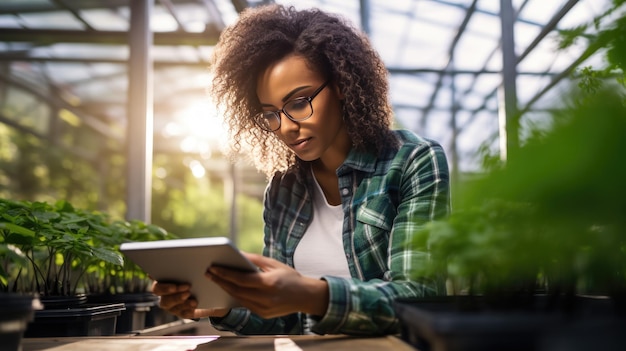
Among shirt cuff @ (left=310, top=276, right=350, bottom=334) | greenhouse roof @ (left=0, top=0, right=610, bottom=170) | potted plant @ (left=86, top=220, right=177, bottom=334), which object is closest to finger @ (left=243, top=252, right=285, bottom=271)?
shirt cuff @ (left=310, top=276, right=350, bottom=334)

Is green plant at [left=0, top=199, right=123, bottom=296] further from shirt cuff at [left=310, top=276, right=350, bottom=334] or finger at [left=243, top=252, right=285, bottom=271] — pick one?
shirt cuff at [left=310, top=276, right=350, bottom=334]

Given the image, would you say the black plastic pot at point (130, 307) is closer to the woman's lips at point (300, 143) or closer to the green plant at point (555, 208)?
the woman's lips at point (300, 143)

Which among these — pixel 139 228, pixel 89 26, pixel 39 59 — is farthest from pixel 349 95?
pixel 39 59

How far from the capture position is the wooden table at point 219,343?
1.06 meters

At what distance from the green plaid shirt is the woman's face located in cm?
12

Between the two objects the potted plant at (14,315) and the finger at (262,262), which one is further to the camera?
the finger at (262,262)

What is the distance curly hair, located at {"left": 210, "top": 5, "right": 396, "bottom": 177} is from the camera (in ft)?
5.45

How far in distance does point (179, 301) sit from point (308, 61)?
2.47ft

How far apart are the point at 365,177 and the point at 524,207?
2.86 feet

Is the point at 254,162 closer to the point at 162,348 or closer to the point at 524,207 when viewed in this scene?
the point at 162,348

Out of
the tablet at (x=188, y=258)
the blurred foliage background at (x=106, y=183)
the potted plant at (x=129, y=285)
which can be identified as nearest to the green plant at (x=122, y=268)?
the potted plant at (x=129, y=285)

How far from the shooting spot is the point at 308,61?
5.33 feet

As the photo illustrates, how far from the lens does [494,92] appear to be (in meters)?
4.63

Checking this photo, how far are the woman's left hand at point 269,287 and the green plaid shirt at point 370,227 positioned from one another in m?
0.06
